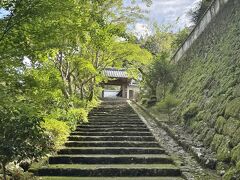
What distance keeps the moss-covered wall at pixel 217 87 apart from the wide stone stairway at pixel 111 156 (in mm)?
1274

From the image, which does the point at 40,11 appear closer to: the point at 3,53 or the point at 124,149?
the point at 3,53

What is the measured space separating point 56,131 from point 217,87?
4.84m

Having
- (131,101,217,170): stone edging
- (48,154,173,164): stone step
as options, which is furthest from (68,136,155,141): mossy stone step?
(48,154,173,164): stone step

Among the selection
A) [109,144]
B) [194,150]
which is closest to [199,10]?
[109,144]

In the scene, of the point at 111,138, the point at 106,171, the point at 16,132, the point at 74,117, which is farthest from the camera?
the point at 74,117

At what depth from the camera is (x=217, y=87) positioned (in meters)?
10.1

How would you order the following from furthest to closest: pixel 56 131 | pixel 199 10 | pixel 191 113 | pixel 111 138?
1. pixel 199 10
2. pixel 111 138
3. pixel 191 113
4. pixel 56 131

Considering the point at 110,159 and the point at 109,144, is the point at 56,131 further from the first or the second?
A: the point at 110,159

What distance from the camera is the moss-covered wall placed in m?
7.68

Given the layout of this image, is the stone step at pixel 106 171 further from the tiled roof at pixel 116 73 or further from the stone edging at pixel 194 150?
the tiled roof at pixel 116 73

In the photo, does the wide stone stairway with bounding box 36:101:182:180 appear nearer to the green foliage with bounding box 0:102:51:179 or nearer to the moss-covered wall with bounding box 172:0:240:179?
the moss-covered wall with bounding box 172:0:240:179

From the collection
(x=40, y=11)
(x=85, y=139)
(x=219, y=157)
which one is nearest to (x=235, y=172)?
Answer: (x=219, y=157)

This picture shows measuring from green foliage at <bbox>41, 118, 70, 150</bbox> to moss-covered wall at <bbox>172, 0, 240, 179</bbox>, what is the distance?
381 cm

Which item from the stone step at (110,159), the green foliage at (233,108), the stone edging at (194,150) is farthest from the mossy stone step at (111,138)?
the green foliage at (233,108)
